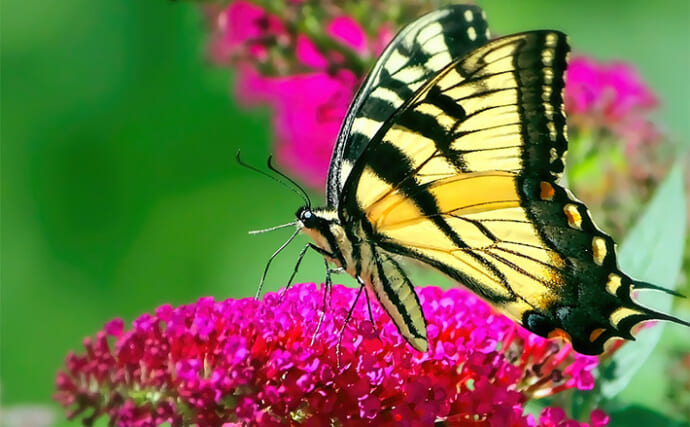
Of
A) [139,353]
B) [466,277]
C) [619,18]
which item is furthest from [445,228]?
[619,18]

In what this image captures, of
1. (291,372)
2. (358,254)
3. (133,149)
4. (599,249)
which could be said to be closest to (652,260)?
(599,249)

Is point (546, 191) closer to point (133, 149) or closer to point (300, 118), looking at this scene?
point (300, 118)

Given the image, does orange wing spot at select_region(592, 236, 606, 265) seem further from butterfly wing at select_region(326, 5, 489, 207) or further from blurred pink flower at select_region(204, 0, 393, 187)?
blurred pink flower at select_region(204, 0, 393, 187)

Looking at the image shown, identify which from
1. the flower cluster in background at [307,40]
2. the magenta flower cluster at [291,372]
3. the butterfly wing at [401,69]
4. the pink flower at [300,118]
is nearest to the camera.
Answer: the magenta flower cluster at [291,372]

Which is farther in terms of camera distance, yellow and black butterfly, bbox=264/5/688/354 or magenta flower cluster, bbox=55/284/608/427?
yellow and black butterfly, bbox=264/5/688/354

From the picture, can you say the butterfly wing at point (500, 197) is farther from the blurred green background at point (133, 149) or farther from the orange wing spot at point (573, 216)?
the blurred green background at point (133, 149)

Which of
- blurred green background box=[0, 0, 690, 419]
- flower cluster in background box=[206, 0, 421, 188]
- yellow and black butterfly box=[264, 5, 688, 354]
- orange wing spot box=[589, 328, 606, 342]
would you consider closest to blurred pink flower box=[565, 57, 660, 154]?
flower cluster in background box=[206, 0, 421, 188]

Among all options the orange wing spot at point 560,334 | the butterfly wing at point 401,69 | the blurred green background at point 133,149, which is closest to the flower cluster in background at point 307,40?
the butterfly wing at point 401,69
